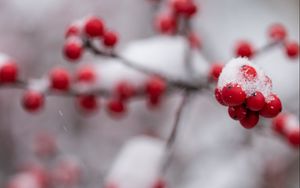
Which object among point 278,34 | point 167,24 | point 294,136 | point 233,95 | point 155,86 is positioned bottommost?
point 233,95

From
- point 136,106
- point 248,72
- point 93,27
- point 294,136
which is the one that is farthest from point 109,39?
point 136,106

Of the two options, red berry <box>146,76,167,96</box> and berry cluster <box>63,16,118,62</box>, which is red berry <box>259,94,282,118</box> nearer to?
berry cluster <box>63,16,118,62</box>

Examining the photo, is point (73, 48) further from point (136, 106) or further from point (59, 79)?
point (136, 106)

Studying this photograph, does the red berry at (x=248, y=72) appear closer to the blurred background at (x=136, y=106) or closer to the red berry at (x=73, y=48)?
the red berry at (x=73, y=48)

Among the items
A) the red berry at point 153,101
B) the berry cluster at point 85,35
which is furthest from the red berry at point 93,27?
the red berry at point 153,101

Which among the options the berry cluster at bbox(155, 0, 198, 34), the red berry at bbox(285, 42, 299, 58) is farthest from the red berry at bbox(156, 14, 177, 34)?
the red berry at bbox(285, 42, 299, 58)

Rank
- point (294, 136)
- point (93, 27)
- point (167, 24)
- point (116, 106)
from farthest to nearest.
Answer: point (167, 24), point (116, 106), point (294, 136), point (93, 27)
